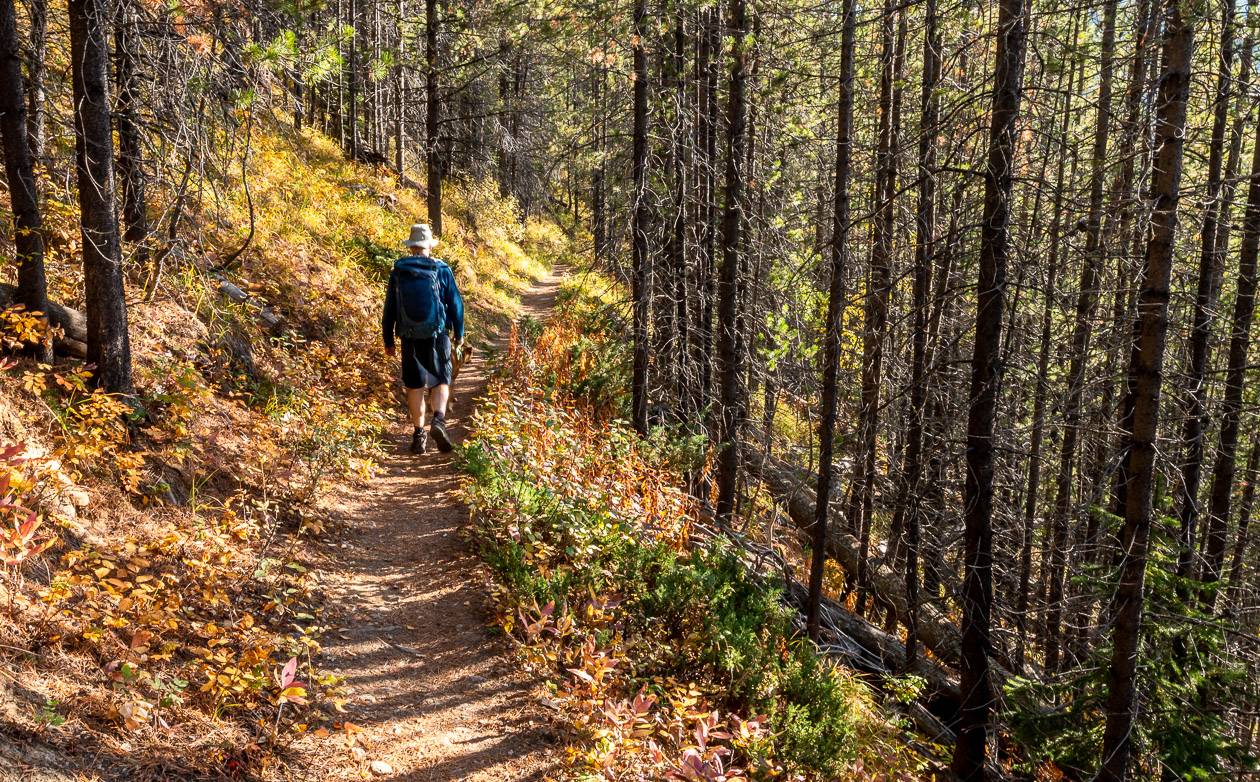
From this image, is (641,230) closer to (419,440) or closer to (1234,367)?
(419,440)

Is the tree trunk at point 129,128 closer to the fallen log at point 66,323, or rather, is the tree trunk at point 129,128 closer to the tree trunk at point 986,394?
the fallen log at point 66,323

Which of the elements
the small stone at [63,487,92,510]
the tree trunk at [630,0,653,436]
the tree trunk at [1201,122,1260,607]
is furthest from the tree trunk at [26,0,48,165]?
the tree trunk at [1201,122,1260,607]

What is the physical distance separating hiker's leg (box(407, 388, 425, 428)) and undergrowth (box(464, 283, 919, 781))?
2.93 feet

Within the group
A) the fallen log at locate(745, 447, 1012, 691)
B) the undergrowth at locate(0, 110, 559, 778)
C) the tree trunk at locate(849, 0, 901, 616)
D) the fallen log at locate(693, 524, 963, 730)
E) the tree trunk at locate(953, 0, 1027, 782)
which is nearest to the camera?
the undergrowth at locate(0, 110, 559, 778)

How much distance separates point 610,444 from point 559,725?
5128 mm

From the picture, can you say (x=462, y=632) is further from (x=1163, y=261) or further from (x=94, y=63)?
(x=1163, y=261)

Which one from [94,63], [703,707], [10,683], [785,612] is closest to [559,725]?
[703,707]

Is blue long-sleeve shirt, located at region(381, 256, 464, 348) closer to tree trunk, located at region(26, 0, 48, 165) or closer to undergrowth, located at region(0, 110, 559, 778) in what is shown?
undergrowth, located at region(0, 110, 559, 778)

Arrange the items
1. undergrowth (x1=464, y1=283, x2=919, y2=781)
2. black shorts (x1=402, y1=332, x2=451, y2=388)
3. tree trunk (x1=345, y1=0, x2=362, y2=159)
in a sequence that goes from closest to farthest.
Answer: undergrowth (x1=464, y1=283, x2=919, y2=781) < black shorts (x1=402, y1=332, x2=451, y2=388) < tree trunk (x1=345, y1=0, x2=362, y2=159)

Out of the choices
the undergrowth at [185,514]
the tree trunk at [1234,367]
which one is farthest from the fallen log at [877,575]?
the undergrowth at [185,514]

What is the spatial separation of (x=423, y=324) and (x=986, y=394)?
19.7ft

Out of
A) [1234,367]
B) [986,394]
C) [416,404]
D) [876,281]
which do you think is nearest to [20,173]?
[416,404]

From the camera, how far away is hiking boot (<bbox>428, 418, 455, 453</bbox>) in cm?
878

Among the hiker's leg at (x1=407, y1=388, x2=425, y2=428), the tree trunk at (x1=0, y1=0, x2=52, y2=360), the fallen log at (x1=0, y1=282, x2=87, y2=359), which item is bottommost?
the hiker's leg at (x1=407, y1=388, x2=425, y2=428)
